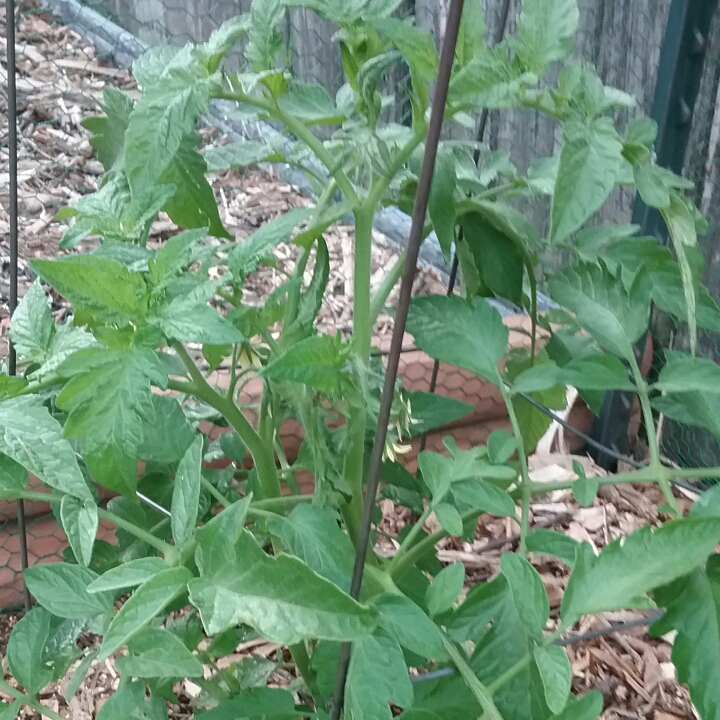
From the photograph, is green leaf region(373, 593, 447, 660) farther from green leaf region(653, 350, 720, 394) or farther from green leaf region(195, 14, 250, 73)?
green leaf region(195, 14, 250, 73)

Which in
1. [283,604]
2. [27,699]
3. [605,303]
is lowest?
[27,699]

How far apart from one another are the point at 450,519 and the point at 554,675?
12 centimetres

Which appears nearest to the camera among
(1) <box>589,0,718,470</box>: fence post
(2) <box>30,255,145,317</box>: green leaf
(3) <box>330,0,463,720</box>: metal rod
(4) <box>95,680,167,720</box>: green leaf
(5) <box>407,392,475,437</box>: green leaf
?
(3) <box>330,0,463,720</box>: metal rod

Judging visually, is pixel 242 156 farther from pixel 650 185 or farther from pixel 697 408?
pixel 697 408

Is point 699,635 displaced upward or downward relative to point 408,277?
downward

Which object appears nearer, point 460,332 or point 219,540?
point 219,540

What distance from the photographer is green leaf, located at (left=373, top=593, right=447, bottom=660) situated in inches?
18.3

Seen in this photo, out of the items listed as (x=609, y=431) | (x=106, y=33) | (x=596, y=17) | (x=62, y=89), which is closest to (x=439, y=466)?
(x=609, y=431)

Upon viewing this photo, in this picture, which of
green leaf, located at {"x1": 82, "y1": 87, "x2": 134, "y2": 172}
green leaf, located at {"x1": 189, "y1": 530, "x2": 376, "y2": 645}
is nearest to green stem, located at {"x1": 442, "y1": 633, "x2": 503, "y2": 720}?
green leaf, located at {"x1": 189, "y1": 530, "x2": 376, "y2": 645}

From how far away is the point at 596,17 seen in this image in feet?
4.37

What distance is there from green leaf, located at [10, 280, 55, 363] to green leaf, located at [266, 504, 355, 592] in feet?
0.72

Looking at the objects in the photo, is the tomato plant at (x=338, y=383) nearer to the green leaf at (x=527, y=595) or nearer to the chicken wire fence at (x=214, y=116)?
the green leaf at (x=527, y=595)

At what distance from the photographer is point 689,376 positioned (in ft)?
1.88

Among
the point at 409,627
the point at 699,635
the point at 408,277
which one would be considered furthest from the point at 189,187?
the point at 699,635
